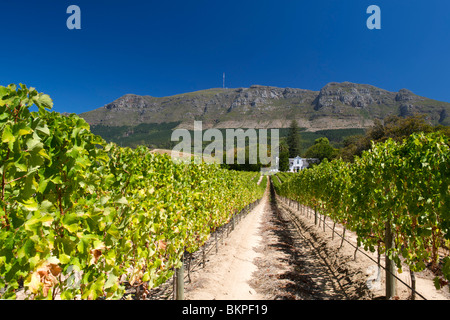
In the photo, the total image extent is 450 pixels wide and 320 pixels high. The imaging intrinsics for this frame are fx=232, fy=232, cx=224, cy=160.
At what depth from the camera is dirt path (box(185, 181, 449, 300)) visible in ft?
18.8

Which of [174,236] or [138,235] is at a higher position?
[138,235]

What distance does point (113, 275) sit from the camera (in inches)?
94.9

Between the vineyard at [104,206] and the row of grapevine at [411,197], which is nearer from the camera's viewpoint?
the vineyard at [104,206]

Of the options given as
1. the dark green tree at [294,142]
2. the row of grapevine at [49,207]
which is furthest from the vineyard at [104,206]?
the dark green tree at [294,142]

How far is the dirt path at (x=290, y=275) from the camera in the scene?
5738 millimetres

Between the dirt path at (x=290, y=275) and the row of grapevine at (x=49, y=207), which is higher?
the row of grapevine at (x=49, y=207)

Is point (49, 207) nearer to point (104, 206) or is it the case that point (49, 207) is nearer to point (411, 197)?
point (104, 206)

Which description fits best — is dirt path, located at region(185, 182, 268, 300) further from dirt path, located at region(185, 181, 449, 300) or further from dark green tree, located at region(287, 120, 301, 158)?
dark green tree, located at region(287, 120, 301, 158)

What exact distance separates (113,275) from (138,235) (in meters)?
0.74

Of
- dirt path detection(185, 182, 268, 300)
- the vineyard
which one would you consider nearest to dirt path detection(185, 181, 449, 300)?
dirt path detection(185, 182, 268, 300)

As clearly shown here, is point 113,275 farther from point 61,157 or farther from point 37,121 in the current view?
point 37,121

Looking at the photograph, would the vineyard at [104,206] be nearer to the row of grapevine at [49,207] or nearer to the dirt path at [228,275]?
the row of grapevine at [49,207]
